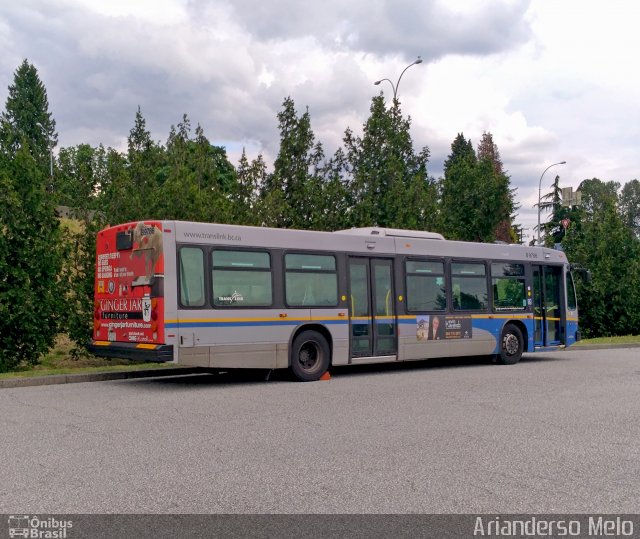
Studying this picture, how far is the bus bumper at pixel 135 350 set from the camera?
477 inches

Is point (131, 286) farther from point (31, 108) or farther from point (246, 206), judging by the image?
point (31, 108)

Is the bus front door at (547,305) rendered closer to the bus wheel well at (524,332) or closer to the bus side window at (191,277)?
the bus wheel well at (524,332)

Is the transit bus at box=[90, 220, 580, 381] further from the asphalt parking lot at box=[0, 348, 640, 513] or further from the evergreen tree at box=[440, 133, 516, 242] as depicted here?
the evergreen tree at box=[440, 133, 516, 242]

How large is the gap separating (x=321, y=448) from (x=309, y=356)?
700 cm

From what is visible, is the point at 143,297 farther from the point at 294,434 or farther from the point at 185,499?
the point at 185,499

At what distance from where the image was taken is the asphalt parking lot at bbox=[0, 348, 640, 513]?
5587 mm

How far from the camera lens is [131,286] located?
512 inches

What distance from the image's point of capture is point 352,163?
2648 centimetres

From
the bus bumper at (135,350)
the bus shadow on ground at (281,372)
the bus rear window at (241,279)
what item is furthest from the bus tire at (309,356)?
the bus bumper at (135,350)

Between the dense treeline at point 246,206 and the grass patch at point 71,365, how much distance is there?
2.39 ft

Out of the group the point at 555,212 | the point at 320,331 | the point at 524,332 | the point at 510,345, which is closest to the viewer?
the point at 320,331

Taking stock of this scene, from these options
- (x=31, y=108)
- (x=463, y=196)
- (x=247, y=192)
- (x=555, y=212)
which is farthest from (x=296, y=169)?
(x=31, y=108)

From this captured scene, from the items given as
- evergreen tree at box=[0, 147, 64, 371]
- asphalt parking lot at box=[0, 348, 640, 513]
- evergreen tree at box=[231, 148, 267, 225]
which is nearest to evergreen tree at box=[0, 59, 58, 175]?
evergreen tree at box=[231, 148, 267, 225]

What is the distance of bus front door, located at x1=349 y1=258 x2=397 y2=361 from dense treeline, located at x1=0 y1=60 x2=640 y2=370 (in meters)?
5.21
